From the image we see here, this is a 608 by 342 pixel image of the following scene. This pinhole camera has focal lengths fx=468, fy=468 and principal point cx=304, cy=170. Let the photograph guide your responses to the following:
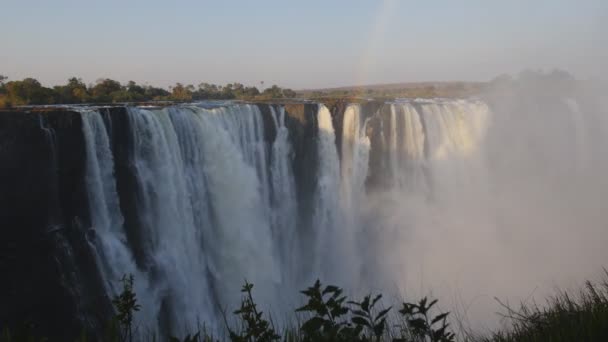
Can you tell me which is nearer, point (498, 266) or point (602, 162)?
point (498, 266)

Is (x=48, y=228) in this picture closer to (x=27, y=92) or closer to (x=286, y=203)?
(x=286, y=203)

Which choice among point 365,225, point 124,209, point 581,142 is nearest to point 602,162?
point 581,142

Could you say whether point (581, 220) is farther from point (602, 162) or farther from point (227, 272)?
point (227, 272)

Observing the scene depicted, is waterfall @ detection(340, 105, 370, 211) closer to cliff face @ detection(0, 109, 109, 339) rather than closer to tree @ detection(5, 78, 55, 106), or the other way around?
cliff face @ detection(0, 109, 109, 339)

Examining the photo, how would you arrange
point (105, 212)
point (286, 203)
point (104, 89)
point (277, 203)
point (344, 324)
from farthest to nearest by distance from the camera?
point (104, 89)
point (286, 203)
point (277, 203)
point (105, 212)
point (344, 324)

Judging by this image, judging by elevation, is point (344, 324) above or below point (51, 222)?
below

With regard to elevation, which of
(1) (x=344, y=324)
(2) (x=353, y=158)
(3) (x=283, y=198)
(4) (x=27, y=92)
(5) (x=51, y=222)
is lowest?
(3) (x=283, y=198)

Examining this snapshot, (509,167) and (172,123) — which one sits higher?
(172,123)

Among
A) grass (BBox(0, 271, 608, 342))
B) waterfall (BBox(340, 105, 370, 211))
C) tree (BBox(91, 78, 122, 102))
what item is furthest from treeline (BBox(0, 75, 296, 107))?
grass (BBox(0, 271, 608, 342))

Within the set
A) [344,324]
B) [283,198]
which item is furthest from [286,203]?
[344,324]

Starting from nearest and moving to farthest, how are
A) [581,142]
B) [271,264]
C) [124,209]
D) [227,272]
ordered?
[124,209] → [227,272] → [271,264] → [581,142]

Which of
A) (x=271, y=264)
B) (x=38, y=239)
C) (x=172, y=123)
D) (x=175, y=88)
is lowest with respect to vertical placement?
(x=271, y=264)
